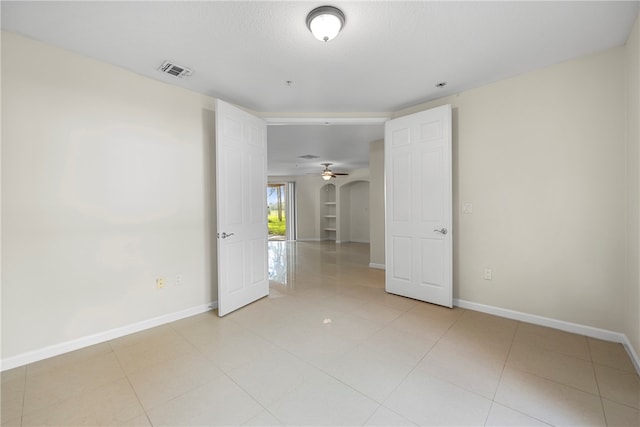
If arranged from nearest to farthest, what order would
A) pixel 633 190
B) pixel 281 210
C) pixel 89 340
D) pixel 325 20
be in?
pixel 325 20
pixel 633 190
pixel 89 340
pixel 281 210

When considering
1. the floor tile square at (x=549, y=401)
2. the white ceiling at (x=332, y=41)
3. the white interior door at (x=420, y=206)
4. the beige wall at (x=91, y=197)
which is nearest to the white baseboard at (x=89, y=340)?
the beige wall at (x=91, y=197)

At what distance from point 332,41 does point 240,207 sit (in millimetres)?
2060

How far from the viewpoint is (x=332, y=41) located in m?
2.14

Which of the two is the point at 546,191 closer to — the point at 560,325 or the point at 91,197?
the point at 560,325

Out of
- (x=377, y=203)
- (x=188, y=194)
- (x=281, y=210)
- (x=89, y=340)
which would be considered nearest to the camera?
(x=89, y=340)

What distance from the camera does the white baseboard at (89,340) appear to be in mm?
2023

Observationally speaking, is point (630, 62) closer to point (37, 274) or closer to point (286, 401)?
point (286, 401)

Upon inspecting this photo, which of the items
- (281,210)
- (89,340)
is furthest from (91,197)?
(281,210)

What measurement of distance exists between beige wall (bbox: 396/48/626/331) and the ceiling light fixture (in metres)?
2.10

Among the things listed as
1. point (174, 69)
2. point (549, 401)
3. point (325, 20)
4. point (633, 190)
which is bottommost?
point (549, 401)

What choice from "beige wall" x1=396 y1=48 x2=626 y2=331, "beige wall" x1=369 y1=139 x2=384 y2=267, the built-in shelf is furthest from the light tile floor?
the built-in shelf

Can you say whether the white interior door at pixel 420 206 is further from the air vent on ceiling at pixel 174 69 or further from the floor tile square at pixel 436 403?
the air vent on ceiling at pixel 174 69

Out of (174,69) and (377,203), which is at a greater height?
(174,69)

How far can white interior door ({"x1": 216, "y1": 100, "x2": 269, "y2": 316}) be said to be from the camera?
9.78 feet
